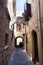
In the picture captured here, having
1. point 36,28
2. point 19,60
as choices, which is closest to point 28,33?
point 19,60

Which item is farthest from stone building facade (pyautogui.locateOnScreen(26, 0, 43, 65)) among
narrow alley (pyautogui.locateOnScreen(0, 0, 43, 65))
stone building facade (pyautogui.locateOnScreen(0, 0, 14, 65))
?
stone building facade (pyautogui.locateOnScreen(0, 0, 14, 65))

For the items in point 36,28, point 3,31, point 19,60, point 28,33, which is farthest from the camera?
point 28,33

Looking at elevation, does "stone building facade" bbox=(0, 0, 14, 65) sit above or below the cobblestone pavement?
above

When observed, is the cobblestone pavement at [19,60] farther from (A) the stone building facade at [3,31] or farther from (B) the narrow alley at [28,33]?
(A) the stone building facade at [3,31]

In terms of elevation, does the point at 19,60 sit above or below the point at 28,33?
below

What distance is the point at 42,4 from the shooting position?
18.8ft

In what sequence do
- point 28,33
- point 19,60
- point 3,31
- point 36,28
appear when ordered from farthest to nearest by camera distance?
point 28,33
point 19,60
point 36,28
point 3,31

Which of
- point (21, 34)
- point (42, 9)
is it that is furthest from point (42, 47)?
point (21, 34)

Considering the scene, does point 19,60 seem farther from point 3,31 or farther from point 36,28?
point 3,31

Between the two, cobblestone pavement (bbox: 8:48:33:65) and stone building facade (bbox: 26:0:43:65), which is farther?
cobblestone pavement (bbox: 8:48:33:65)

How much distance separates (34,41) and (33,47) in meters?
0.43

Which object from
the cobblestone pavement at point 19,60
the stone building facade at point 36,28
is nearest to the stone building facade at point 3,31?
the cobblestone pavement at point 19,60

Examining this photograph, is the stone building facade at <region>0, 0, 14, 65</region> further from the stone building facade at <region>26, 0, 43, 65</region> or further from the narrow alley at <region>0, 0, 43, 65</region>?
the stone building facade at <region>26, 0, 43, 65</region>

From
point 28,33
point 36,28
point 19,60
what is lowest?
point 19,60
